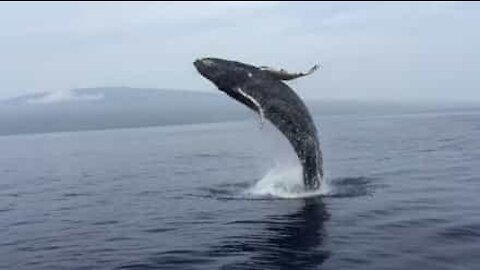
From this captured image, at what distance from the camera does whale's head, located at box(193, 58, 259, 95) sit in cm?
2222

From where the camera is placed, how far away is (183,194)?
2747cm

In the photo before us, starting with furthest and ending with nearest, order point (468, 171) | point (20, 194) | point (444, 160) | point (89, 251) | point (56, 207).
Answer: point (444, 160)
point (20, 194)
point (468, 171)
point (56, 207)
point (89, 251)

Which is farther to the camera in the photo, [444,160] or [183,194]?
[444,160]

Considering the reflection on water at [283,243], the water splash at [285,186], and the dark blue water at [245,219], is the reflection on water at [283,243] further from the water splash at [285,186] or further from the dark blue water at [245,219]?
the water splash at [285,186]

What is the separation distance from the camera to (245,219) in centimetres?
2094

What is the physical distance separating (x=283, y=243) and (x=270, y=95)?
6.49 m

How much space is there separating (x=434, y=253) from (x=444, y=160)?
2006 centimetres

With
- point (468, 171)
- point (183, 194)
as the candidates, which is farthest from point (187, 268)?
point (468, 171)

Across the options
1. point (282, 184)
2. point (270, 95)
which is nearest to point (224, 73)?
point (270, 95)

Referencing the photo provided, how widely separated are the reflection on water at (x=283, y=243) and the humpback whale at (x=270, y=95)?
2.68 m

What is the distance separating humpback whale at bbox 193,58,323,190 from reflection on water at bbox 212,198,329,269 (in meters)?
2.68

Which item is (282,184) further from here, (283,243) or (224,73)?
(283,243)

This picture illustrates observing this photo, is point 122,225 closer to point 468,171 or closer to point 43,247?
point 43,247

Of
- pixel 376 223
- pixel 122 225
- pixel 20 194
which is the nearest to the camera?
pixel 376 223
